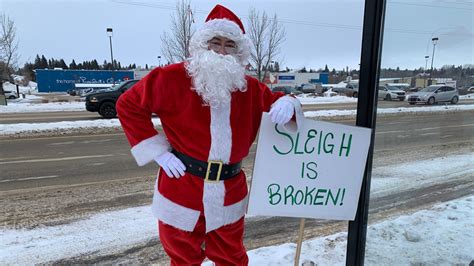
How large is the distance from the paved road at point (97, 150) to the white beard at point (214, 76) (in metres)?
0.99

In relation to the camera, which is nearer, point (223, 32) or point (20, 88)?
point (223, 32)

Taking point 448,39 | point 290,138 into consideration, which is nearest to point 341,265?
point 290,138

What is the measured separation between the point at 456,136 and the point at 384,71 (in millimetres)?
1067

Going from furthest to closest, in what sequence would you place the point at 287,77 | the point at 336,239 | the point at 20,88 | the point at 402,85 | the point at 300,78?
the point at 300,78 < the point at 287,77 < the point at 20,88 < the point at 336,239 < the point at 402,85

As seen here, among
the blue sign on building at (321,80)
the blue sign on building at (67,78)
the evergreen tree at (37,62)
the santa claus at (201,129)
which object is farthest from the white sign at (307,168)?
the evergreen tree at (37,62)

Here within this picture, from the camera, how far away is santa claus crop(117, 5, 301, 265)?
5.91 feet

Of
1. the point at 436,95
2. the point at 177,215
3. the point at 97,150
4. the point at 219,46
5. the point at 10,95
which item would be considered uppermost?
the point at 219,46

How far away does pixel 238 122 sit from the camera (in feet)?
6.15

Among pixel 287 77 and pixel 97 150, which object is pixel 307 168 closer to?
pixel 97 150

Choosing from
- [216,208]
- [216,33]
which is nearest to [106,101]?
[216,33]

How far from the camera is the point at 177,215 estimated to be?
1.86 meters

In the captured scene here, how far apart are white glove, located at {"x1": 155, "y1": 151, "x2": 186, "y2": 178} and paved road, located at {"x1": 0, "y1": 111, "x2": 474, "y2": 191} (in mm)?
1244

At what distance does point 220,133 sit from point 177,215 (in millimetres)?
491

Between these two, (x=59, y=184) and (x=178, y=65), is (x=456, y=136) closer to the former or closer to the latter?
(x=178, y=65)
